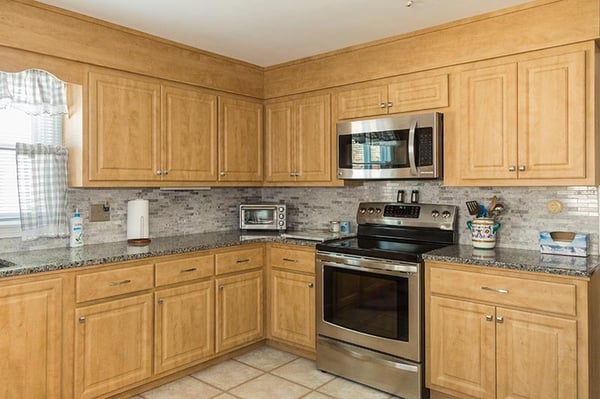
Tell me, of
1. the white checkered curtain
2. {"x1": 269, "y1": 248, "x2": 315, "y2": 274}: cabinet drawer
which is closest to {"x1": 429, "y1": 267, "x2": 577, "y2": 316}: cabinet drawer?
{"x1": 269, "y1": 248, "x2": 315, "y2": 274}: cabinet drawer

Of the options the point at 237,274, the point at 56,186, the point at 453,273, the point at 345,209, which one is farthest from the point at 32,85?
the point at 453,273

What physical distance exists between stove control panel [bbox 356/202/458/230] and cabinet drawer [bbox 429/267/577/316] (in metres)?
0.59

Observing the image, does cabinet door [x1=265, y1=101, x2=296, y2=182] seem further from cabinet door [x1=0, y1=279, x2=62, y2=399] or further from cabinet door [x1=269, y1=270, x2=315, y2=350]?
cabinet door [x1=0, y1=279, x2=62, y2=399]

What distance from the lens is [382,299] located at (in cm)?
290

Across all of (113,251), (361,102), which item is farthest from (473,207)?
(113,251)

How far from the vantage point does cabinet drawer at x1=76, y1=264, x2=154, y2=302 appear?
2.54 m

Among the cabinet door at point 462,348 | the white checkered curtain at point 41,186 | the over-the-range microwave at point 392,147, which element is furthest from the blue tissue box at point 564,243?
the white checkered curtain at point 41,186

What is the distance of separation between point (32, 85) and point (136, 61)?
68 centimetres

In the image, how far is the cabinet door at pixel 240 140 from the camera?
3.72 meters

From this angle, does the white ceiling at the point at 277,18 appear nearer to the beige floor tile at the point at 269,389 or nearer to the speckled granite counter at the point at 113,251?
the speckled granite counter at the point at 113,251

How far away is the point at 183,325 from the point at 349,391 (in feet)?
4.03

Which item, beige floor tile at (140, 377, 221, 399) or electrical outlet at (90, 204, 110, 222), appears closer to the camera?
beige floor tile at (140, 377, 221, 399)

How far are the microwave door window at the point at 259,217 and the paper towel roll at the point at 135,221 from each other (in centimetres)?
98

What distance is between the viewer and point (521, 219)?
2973mm
